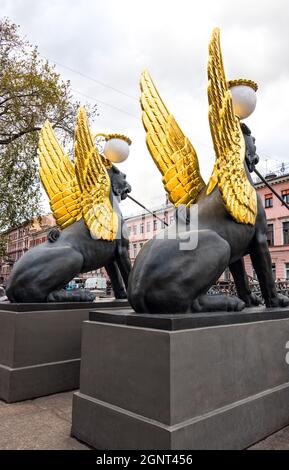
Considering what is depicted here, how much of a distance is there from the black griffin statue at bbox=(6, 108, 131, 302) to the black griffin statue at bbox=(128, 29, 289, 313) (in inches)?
59.2

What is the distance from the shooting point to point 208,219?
306 cm

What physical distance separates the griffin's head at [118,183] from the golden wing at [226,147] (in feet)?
6.89

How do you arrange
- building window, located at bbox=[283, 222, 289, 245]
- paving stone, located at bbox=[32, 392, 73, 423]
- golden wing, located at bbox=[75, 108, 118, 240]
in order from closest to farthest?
1. paving stone, located at bbox=[32, 392, 73, 423]
2. golden wing, located at bbox=[75, 108, 118, 240]
3. building window, located at bbox=[283, 222, 289, 245]

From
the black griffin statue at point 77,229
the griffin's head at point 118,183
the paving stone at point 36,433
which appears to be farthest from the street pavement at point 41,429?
the griffin's head at point 118,183

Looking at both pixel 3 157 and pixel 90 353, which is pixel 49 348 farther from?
pixel 3 157

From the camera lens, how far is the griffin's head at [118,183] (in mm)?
5055

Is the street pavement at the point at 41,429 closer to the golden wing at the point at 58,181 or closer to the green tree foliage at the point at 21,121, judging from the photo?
the golden wing at the point at 58,181

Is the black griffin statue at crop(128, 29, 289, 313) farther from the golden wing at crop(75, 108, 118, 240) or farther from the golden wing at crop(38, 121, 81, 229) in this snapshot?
the golden wing at crop(38, 121, 81, 229)

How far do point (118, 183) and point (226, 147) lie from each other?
2239 millimetres

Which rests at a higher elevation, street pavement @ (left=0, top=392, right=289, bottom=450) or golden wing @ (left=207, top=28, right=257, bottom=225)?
golden wing @ (left=207, top=28, right=257, bottom=225)

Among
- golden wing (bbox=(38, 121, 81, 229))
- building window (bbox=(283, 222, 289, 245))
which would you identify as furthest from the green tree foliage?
building window (bbox=(283, 222, 289, 245))

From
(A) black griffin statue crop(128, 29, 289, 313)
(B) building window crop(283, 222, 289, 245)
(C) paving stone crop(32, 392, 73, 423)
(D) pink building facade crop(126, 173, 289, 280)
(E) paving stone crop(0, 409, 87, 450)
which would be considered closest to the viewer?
(E) paving stone crop(0, 409, 87, 450)

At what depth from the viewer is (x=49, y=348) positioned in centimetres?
395

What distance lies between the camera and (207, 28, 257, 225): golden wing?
117 inches
